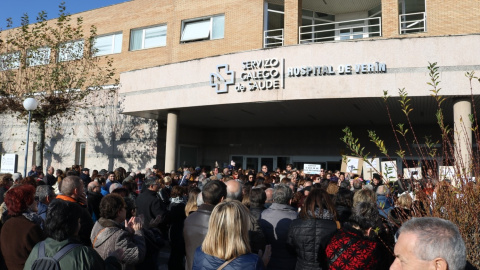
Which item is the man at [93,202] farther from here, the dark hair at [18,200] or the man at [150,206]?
the dark hair at [18,200]

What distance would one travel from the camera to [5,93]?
64.9ft

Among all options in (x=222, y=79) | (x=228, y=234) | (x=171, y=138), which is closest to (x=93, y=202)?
(x=228, y=234)

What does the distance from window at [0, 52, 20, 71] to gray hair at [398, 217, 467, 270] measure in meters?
21.9

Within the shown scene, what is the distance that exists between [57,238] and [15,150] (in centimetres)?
2412

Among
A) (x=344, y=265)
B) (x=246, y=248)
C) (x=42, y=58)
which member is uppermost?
(x=42, y=58)

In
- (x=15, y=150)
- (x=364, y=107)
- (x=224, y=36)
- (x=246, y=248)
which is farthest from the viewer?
(x=15, y=150)

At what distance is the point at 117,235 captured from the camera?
3.67 meters

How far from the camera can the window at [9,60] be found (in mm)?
20102

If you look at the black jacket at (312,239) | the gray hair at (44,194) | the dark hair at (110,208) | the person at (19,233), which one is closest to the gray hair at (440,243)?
the black jacket at (312,239)

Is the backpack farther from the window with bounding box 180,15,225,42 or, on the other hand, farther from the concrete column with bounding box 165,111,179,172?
the window with bounding box 180,15,225,42

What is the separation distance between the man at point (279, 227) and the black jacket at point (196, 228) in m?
0.85

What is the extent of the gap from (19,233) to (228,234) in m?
2.11

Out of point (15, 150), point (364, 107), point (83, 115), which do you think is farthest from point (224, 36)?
point (15, 150)

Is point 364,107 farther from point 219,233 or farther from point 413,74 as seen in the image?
point 219,233
